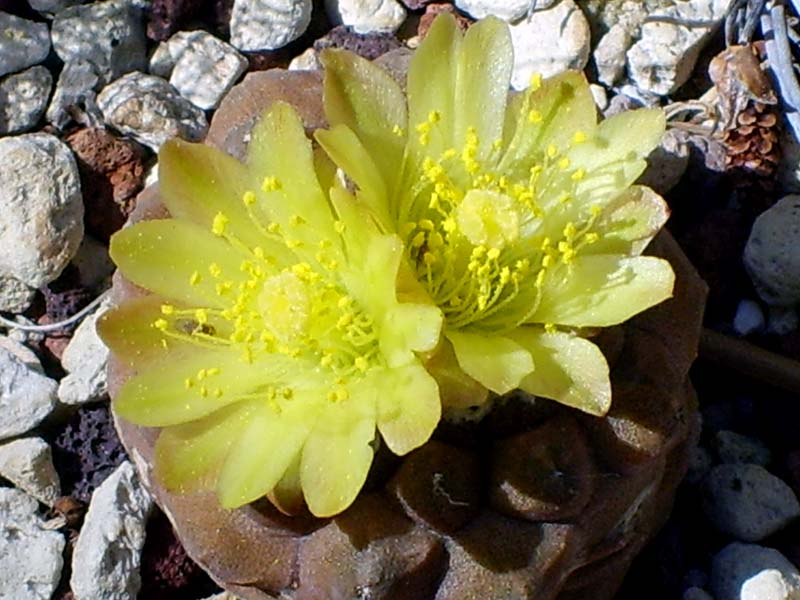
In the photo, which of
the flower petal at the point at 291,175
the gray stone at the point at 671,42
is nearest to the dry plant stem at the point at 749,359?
the gray stone at the point at 671,42

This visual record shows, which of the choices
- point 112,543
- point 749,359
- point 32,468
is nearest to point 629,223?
point 749,359

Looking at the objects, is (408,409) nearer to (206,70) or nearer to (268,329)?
(268,329)

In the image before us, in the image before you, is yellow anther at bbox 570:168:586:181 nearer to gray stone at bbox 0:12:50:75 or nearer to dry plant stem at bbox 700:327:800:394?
dry plant stem at bbox 700:327:800:394

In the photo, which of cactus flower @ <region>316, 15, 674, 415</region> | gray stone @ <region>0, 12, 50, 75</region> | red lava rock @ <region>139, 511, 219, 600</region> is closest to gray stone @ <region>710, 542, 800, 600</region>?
cactus flower @ <region>316, 15, 674, 415</region>

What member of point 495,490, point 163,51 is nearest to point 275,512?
point 495,490

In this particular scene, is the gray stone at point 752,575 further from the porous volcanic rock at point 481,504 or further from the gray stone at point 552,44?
the gray stone at point 552,44

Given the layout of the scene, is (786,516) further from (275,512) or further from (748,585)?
(275,512)
